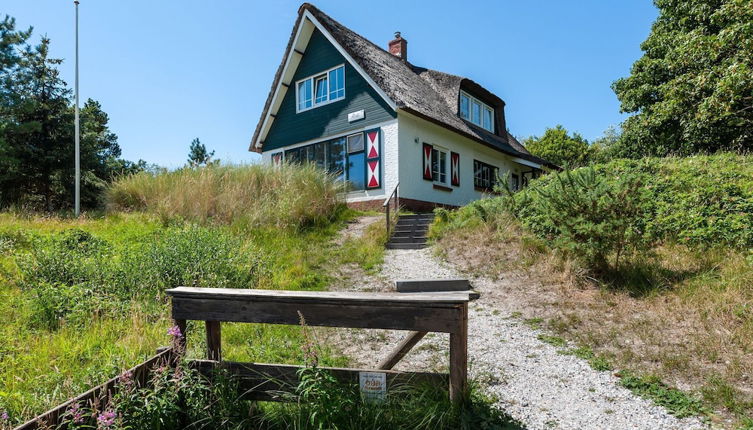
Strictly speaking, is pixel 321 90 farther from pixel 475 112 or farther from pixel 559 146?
pixel 559 146

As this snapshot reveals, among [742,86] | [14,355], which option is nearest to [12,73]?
[14,355]

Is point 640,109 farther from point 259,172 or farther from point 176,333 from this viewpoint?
point 176,333

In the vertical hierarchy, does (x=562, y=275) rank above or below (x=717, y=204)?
below

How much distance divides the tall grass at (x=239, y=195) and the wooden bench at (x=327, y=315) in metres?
6.92

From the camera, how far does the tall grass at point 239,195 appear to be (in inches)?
401

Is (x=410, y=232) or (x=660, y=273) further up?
(x=410, y=232)

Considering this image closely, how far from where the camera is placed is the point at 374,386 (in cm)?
268

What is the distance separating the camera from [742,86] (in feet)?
32.7

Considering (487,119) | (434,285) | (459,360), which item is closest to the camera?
(459,360)

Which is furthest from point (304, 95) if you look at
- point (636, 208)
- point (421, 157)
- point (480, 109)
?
point (636, 208)

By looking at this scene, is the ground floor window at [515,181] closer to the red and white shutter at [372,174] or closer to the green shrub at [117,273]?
the red and white shutter at [372,174]

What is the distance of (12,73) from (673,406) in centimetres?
2388

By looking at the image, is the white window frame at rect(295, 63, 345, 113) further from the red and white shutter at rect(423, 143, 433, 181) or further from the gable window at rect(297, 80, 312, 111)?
the red and white shutter at rect(423, 143, 433, 181)

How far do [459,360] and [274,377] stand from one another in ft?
4.04
